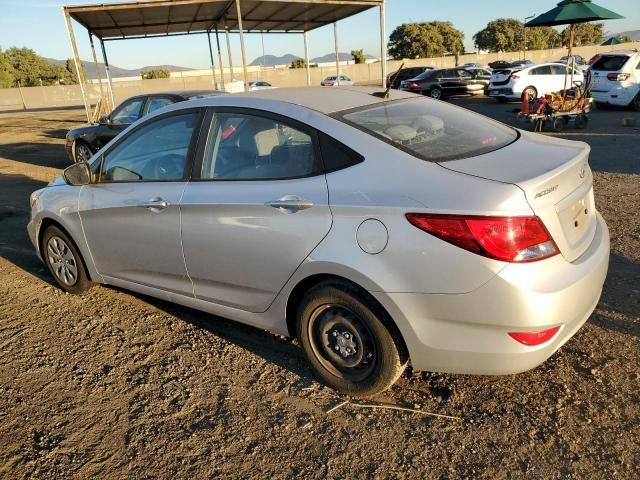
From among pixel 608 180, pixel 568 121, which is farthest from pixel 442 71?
pixel 608 180

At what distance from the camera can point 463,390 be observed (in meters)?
2.84

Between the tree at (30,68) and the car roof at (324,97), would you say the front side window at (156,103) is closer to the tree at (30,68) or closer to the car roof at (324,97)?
the car roof at (324,97)

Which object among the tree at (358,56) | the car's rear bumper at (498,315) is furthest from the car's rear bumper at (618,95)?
the tree at (358,56)

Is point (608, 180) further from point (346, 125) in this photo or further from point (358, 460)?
point (358, 460)

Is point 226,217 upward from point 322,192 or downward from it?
downward

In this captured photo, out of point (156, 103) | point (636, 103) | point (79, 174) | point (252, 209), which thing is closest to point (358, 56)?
point (636, 103)

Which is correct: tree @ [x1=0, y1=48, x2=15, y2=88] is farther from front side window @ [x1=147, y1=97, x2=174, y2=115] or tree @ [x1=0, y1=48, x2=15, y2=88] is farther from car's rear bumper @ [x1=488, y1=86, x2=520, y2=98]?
front side window @ [x1=147, y1=97, x2=174, y2=115]

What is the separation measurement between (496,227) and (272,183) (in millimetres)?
1231

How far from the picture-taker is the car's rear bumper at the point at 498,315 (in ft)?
7.39

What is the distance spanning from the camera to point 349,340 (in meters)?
2.75

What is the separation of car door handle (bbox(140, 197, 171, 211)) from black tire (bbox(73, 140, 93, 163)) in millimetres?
7930

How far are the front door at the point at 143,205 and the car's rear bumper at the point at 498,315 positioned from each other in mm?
1570

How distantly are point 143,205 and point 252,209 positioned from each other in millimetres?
979

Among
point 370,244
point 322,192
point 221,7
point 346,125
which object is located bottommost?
point 370,244
